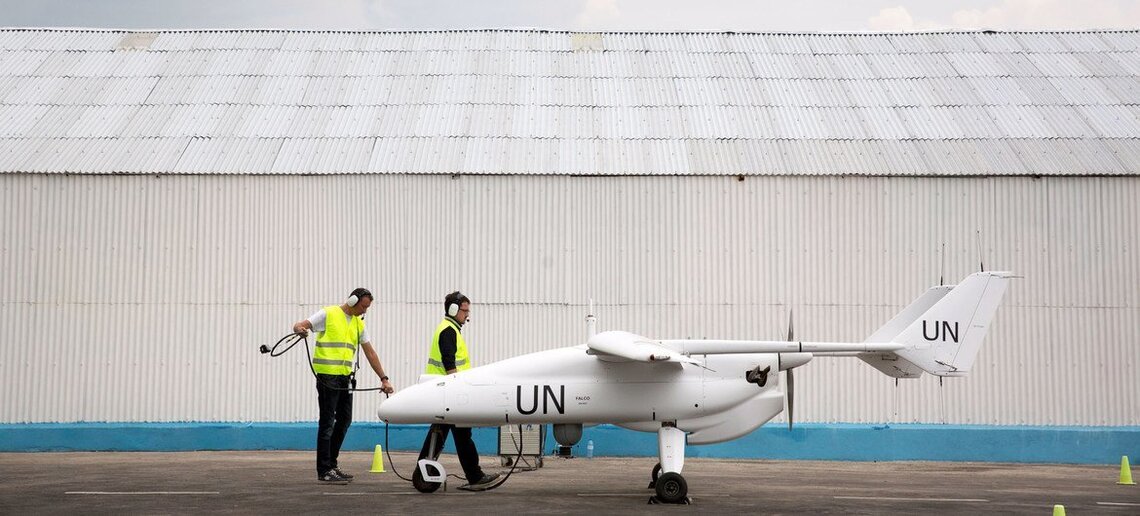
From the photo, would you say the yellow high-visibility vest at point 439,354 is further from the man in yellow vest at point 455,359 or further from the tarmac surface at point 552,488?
the tarmac surface at point 552,488

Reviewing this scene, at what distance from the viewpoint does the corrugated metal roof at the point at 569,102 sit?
818 inches

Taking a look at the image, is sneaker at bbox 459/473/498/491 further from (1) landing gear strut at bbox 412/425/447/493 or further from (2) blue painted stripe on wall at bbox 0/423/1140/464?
(2) blue painted stripe on wall at bbox 0/423/1140/464

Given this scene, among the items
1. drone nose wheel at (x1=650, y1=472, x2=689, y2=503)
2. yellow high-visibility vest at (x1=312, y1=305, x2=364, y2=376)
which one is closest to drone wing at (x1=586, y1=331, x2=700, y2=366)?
drone nose wheel at (x1=650, y1=472, x2=689, y2=503)

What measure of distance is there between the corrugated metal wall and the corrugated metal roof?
1.73 feet

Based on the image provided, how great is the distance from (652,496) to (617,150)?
1016 centimetres

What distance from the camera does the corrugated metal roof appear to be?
20781mm

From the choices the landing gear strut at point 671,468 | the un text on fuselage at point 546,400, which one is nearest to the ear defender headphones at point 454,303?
the un text on fuselage at point 546,400

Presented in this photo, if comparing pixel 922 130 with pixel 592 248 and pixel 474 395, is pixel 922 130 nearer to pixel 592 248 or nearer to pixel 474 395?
pixel 592 248

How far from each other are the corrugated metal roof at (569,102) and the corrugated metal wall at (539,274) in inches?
20.8

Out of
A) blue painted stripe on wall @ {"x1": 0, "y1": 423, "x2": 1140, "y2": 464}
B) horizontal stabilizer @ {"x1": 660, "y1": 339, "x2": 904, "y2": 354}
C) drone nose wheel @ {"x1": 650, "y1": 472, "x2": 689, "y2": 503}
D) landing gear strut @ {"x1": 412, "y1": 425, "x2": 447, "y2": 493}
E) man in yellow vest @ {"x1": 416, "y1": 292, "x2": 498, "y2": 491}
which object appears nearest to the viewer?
drone nose wheel @ {"x1": 650, "y1": 472, "x2": 689, "y2": 503}

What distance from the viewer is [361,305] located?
44.6 ft

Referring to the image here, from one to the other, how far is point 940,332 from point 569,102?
12.2m

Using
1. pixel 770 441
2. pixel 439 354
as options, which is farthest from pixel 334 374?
pixel 770 441

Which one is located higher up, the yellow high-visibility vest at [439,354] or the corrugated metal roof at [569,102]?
the corrugated metal roof at [569,102]
